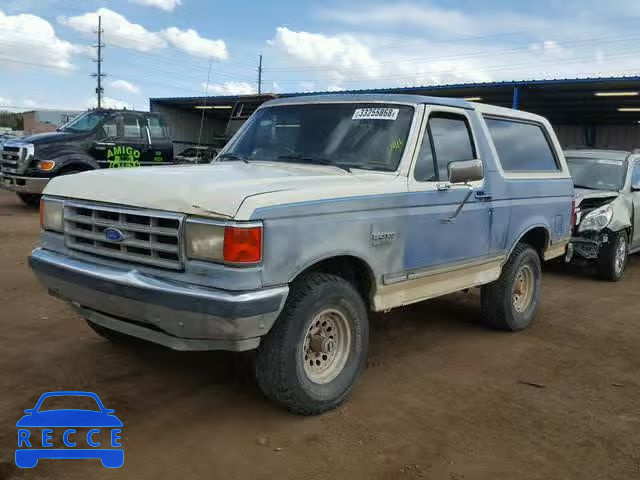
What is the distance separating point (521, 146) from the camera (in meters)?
5.88

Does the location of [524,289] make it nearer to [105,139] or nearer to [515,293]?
[515,293]

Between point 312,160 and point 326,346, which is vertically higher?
point 312,160

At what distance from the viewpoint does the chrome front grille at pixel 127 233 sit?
344 centimetres

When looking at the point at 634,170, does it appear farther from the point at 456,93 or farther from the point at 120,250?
the point at 456,93

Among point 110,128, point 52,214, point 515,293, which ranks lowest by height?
point 515,293

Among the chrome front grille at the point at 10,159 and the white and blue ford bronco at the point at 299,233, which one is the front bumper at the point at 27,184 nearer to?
the chrome front grille at the point at 10,159

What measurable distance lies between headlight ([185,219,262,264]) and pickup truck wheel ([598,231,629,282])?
22.2ft

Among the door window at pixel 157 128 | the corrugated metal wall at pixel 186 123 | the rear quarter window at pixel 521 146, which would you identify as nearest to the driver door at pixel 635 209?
the rear quarter window at pixel 521 146

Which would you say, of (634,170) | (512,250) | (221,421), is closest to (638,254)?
(634,170)

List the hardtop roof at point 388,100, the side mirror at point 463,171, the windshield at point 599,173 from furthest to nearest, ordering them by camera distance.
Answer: the windshield at point 599,173 < the hardtop roof at point 388,100 < the side mirror at point 463,171

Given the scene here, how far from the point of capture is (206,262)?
3.34 metres

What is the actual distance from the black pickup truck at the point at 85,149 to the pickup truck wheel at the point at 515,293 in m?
10.2

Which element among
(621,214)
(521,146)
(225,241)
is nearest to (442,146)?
(521,146)

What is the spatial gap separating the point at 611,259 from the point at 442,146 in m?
4.94
